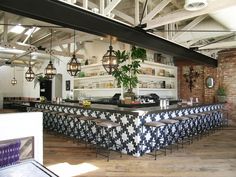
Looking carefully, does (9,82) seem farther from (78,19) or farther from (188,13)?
(188,13)

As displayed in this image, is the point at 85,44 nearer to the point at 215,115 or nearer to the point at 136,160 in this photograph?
the point at 215,115

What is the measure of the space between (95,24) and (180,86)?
730 centimetres

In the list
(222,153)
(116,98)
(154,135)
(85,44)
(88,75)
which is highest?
(85,44)

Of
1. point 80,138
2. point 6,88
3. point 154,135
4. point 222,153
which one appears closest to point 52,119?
point 80,138

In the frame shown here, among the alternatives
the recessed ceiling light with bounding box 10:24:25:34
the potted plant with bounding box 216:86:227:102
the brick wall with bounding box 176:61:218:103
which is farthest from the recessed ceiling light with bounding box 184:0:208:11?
the brick wall with bounding box 176:61:218:103

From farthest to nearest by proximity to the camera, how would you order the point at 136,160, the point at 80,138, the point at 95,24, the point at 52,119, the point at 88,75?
the point at 88,75 → the point at 52,119 → the point at 80,138 → the point at 136,160 → the point at 95,24

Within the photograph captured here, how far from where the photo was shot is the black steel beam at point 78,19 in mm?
2967

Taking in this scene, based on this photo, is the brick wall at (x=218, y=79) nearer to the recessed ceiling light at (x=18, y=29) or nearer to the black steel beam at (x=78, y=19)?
the black steel beam at (x=78, y=19)

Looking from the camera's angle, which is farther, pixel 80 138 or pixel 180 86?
pixel 180 86

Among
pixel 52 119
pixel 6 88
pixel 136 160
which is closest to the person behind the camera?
pixel 136 160

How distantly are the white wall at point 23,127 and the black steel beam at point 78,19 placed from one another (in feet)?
4.56

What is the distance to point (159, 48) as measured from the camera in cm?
554

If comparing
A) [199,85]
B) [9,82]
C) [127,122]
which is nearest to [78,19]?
[127,122]

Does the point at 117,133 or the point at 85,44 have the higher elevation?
the point at 85,44
